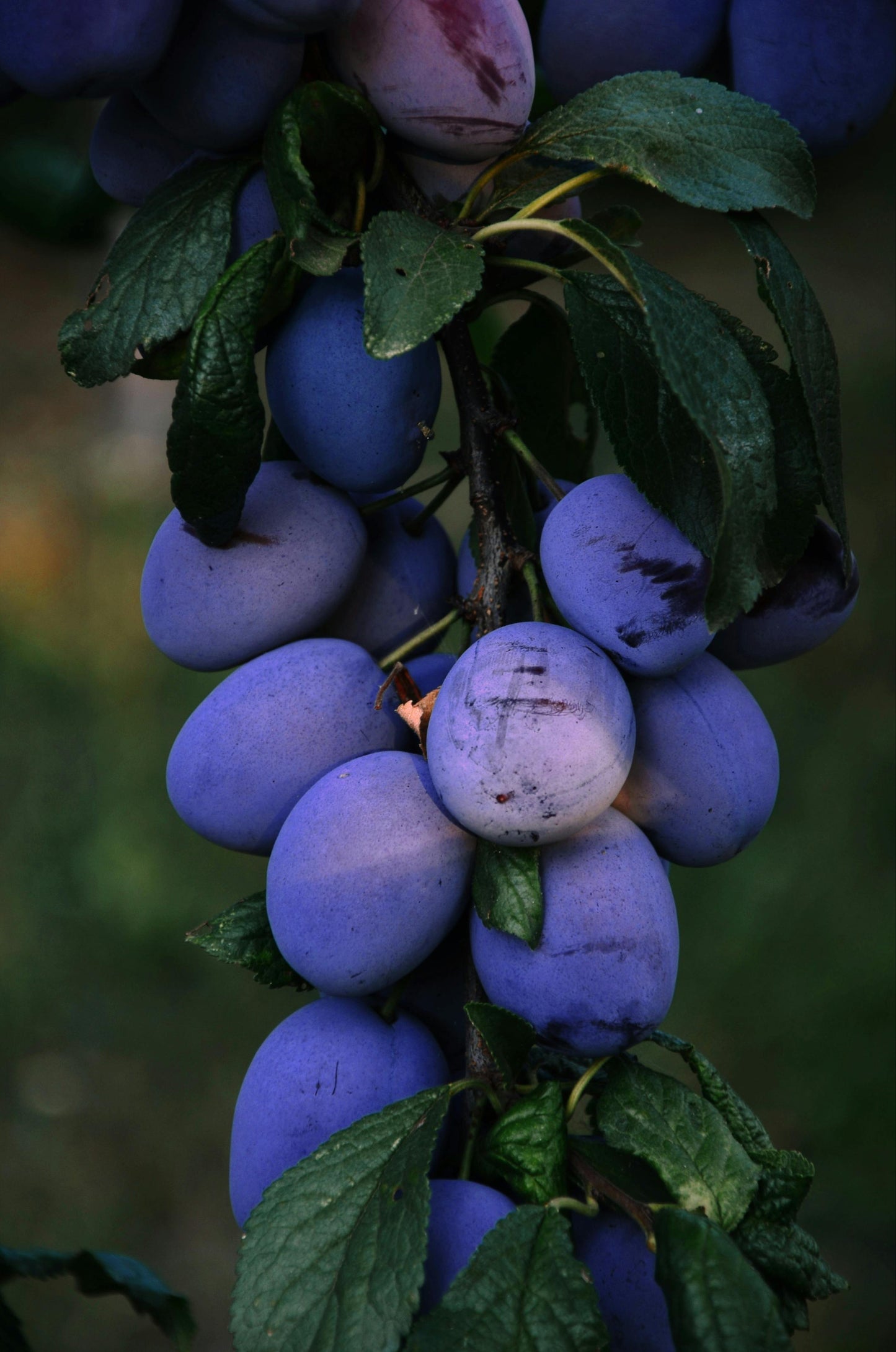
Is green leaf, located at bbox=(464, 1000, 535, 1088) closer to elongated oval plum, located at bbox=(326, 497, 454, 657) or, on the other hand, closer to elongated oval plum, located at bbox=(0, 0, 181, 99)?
elongated oval plum, located at bbox=(326, 497, 454, 657)

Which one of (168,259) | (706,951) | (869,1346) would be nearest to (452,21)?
(168,259)

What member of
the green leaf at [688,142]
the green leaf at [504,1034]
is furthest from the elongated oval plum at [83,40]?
the green leaf at [504,1034]

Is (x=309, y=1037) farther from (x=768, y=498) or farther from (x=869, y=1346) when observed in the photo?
(x=869, y=1346)

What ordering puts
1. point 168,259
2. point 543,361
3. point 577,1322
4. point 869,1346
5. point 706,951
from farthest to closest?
point 706,951, point 869,1346, point 543,361, point 168,259, point 577,1322

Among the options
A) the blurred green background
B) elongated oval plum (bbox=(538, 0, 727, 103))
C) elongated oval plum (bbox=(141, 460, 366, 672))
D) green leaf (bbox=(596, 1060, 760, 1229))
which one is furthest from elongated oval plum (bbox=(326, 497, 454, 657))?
the blurred green background

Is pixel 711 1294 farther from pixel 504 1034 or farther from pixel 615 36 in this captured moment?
pixel 615 36

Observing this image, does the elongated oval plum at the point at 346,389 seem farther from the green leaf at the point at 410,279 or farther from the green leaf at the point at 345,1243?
the green leaf at the point at 345,1243

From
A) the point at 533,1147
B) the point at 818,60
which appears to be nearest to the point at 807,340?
the point at 533,1147
